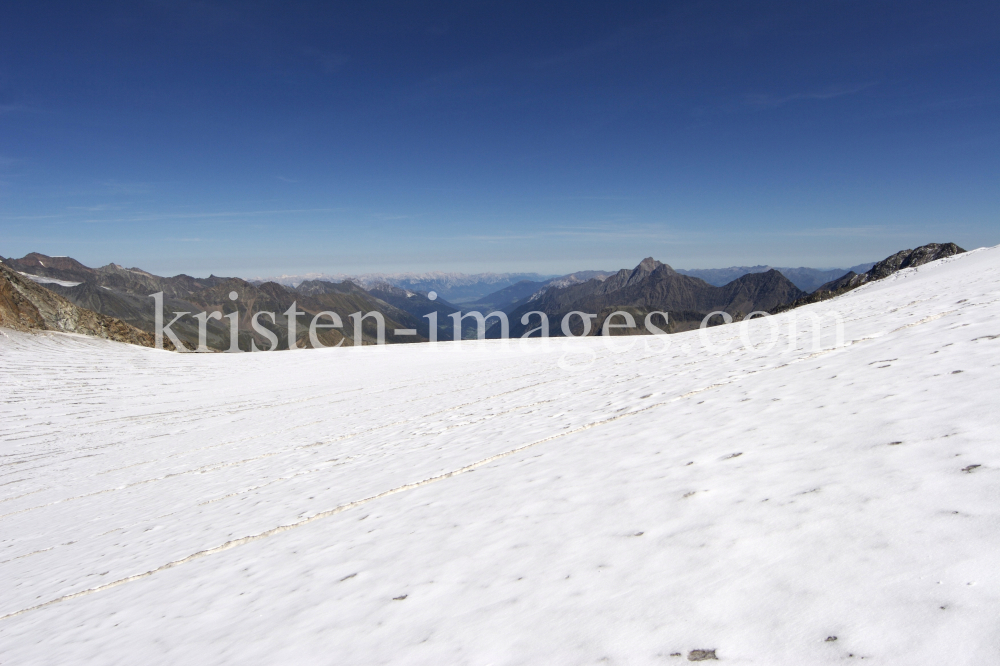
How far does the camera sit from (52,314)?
3366 cm

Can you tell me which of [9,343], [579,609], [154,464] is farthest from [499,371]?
[9,343]

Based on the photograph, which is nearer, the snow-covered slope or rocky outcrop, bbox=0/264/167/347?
the snow-covered slope

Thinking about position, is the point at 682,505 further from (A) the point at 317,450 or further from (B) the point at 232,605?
(A) the point at 317,450

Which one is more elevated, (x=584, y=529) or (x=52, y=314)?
(x=52, y=314)

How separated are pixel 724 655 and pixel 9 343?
26.0m

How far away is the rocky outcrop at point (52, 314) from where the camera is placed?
1112 inches

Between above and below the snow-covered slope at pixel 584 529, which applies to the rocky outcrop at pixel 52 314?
above

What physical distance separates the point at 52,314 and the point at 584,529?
44.3 m

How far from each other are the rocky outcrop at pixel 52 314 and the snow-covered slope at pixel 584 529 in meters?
25.4

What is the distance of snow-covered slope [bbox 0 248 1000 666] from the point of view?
2.58m

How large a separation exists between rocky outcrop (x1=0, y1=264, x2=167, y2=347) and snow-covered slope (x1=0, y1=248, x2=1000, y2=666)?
25409 millimetres

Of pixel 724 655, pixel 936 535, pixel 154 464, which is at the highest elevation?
pixel 936 535

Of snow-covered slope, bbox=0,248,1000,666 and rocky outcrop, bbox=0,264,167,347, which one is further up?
rocky outcrop, bbox=0,264,167,347

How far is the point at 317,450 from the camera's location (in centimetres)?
1018
